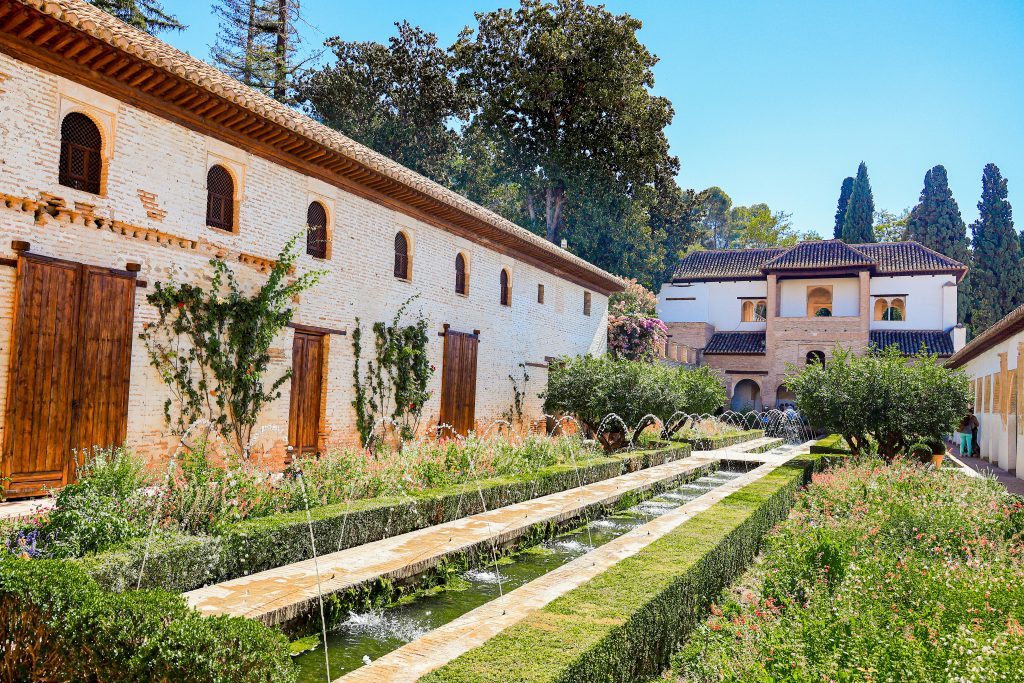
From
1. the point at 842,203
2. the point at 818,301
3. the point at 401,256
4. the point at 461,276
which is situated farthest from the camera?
the point at 842,203

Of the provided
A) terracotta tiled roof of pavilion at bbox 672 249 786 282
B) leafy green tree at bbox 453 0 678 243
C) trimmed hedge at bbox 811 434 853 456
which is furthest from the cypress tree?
trimmed hedge at bbox 811 434 853 456

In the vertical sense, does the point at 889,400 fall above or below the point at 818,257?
below

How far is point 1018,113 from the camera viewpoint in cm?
1493

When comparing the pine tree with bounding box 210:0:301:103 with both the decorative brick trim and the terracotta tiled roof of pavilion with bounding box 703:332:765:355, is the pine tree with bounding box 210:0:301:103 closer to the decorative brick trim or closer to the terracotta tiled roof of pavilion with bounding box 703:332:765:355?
the decorative brick trim

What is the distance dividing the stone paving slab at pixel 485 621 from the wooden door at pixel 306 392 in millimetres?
6459

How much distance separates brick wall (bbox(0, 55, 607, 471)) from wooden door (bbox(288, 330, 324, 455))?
0.21 metres

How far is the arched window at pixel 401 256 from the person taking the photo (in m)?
13.8

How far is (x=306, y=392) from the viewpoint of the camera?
11.8 m

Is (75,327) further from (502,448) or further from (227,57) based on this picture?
(227,57)

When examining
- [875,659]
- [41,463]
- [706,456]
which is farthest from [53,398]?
[706,456]

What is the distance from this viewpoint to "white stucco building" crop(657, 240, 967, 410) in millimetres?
31891

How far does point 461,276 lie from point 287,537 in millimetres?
10295

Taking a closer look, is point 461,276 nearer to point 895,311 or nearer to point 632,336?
point 632,336

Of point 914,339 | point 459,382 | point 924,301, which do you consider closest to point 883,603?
point 459,382
